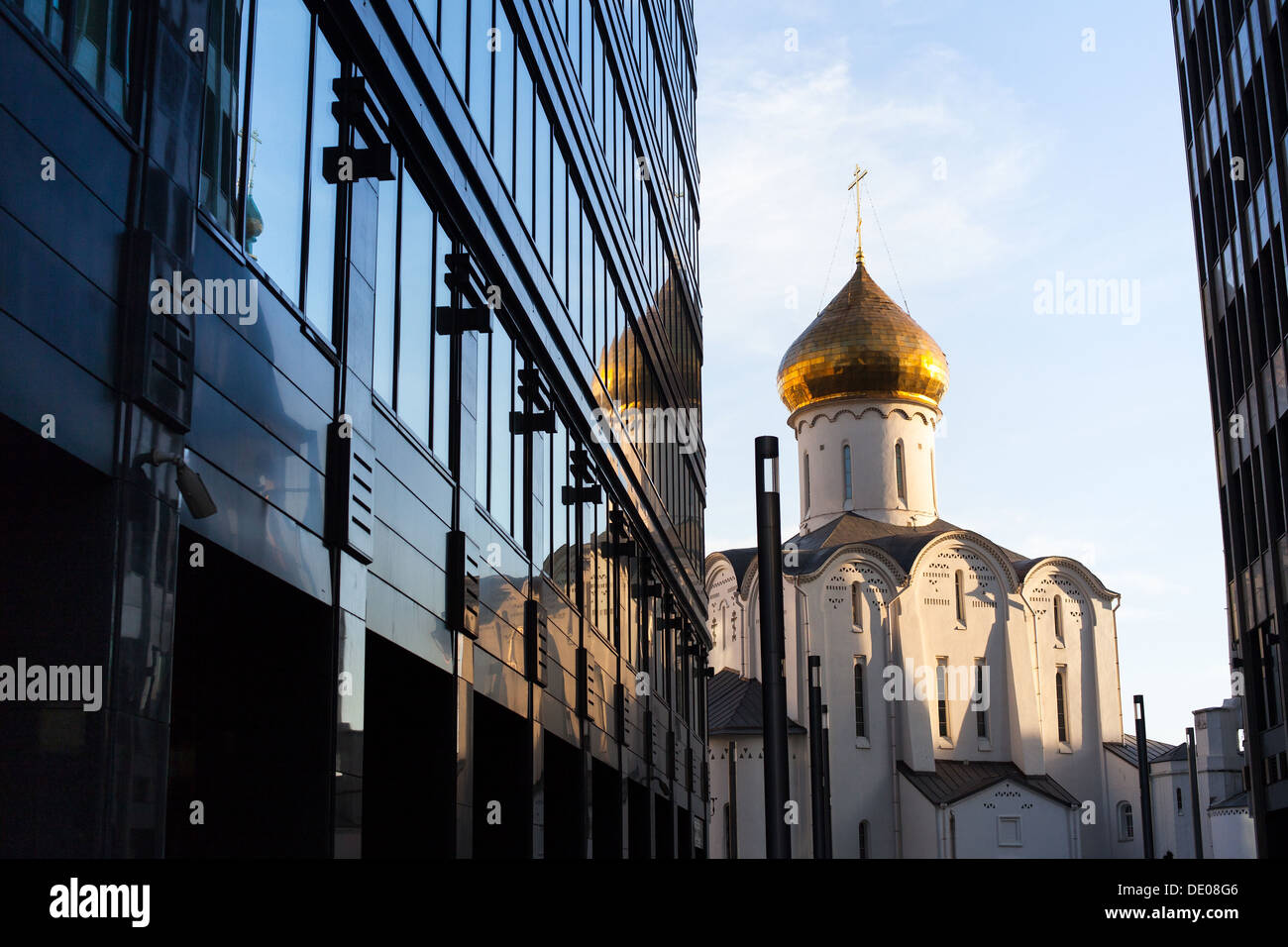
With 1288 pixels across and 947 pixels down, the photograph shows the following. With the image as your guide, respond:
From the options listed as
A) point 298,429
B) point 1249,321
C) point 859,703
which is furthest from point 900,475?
point 298,429

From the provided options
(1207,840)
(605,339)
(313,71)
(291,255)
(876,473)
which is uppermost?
(876,473)

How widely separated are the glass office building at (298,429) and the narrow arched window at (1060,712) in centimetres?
3813

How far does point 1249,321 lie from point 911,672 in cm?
2838

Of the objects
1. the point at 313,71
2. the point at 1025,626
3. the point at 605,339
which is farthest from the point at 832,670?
the point at 313,71

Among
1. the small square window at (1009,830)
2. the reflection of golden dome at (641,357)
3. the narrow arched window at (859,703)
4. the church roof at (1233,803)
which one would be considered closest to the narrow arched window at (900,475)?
the narrow arched window at (859,703)

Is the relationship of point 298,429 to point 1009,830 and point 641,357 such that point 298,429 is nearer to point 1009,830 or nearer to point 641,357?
point 641,357

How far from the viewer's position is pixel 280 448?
10516mm

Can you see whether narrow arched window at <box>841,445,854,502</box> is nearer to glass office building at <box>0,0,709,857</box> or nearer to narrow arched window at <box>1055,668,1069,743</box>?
narrow arched window at <box>1055,668,1069,743</box>

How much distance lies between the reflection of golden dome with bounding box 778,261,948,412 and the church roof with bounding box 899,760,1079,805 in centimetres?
1599

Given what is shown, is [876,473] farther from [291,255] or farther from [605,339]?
[291,255]

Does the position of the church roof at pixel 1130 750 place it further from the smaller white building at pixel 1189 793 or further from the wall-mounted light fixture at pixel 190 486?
the wall-mounted light fixture at pixel 190 486

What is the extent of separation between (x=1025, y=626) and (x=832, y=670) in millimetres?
8476

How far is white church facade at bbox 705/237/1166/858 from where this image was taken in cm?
5344

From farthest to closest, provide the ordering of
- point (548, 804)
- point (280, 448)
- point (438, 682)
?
1. point (548, 804)
2. point (438, 682)
3. point (280, 448)
